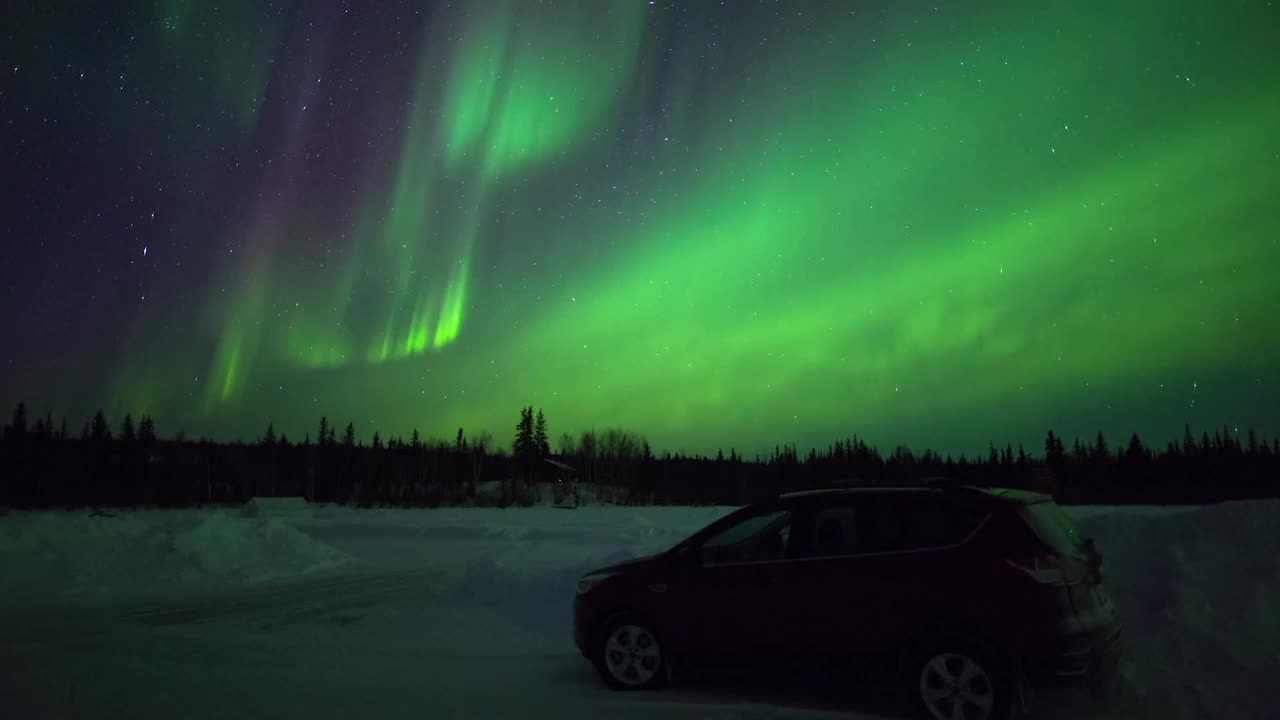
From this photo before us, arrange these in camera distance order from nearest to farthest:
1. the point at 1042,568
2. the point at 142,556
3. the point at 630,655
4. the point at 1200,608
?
the point at 1042,568, the point at 1200,608, the point at 630,655, the point at 142,556

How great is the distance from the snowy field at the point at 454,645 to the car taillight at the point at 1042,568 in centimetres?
136

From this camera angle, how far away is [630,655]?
23.9 feet

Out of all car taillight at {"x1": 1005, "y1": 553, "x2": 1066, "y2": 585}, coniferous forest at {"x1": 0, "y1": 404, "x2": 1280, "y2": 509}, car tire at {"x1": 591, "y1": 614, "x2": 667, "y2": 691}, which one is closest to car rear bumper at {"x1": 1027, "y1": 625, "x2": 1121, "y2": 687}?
car taillight at {"x1": 1005, "y1": 553, "x2": 1066, "y2": 585}

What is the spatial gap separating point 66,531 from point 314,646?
47.4ft

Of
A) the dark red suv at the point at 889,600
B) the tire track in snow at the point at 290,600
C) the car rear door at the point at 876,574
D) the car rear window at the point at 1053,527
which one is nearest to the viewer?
the dark red suv at the point at 889,600

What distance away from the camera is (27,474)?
366ft

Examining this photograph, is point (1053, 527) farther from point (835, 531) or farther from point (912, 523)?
point (835, 531)

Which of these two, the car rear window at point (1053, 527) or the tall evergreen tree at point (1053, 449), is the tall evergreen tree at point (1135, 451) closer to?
the tall evergreen tree at point (1053, 449)

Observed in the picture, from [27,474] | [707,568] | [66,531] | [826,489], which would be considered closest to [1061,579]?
[826,489]

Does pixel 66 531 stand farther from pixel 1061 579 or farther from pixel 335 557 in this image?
pixel 1061 579

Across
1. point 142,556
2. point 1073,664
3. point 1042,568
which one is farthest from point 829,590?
point 142,556

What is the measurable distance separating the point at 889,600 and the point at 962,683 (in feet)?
2.48

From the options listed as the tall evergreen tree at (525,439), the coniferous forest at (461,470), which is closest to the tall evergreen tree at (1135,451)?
the coniferous forest at (461,470)

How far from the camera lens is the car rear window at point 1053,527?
5957 mm
